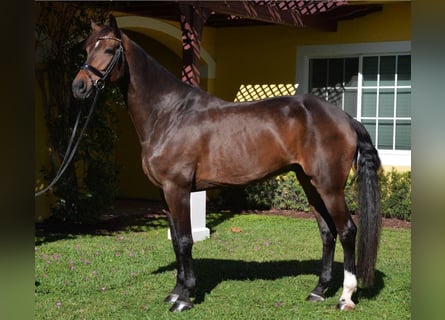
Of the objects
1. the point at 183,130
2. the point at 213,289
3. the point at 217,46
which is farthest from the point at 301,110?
the point at 217,46

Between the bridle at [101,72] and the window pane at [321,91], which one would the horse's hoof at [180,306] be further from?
the window pane at [321,91]

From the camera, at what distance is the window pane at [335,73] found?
1007cm

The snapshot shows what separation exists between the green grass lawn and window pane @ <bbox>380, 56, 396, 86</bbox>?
305 centimetres

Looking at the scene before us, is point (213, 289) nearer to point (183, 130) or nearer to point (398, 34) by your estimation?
point (183, 130)

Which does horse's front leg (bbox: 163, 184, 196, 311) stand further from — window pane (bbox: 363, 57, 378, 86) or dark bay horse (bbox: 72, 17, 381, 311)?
window pane (bbox: 363, 57, 378, 86)

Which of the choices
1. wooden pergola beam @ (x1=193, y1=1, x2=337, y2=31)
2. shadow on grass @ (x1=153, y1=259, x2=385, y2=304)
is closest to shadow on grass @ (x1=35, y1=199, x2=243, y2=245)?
shadow on grass @ (x1=153, y1=259, x2=385, y2=304)

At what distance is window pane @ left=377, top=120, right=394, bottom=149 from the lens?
9742 millimetres

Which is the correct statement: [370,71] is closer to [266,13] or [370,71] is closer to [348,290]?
[266,13]

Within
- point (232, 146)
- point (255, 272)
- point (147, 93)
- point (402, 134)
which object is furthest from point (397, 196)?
point (147, 93)

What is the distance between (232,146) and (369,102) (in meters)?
6.26

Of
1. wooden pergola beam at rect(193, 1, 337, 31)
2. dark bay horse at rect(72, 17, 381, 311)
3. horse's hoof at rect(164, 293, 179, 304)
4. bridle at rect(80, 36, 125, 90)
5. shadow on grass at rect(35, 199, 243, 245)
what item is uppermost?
wooden pergola beam at rect(193, 1, 337, 31)

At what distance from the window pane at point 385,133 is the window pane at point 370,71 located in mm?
755

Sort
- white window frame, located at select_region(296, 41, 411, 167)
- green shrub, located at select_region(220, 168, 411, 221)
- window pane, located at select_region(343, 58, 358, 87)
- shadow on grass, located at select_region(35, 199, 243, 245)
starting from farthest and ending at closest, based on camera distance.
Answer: window pane, located at select_region(343, 58, 358, 87) < white window frame, located at select_region(296, 41, 411, 167) < green shrub, located at select_region(220, 168, 411, 221) < shadow on grass, located at select_region(35, 199, 243, 245)

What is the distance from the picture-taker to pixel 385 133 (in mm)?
9781
